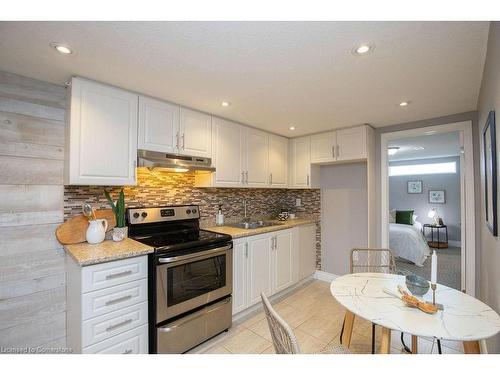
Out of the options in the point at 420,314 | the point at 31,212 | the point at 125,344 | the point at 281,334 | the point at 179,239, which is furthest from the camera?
the point at 179,239

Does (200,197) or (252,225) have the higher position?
(200,197)

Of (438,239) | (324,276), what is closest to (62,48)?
(324,276)

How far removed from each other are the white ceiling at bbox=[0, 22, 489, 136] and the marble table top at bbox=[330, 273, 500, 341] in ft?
4.75

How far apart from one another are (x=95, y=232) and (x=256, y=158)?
1940 millimetres

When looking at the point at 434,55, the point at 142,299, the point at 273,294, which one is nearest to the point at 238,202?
the point at 273,294

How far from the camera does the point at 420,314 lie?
1.18 meters

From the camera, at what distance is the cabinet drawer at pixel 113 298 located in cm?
148

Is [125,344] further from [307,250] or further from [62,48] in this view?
[307,250]

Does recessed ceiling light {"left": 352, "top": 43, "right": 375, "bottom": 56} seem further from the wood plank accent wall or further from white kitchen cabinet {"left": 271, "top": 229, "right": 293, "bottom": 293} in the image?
the wood plank accent wall

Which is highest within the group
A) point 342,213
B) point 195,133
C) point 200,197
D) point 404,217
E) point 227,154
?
point 195,133

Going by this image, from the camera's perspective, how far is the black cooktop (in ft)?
6.01

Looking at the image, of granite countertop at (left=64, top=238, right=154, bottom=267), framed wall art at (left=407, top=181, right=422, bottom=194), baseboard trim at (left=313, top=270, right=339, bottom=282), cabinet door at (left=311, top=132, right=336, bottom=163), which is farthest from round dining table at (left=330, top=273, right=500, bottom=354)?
framed wall art at (left=407, top=181, right=422, bottom=194)

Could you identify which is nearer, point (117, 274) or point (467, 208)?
point (117, 274)
